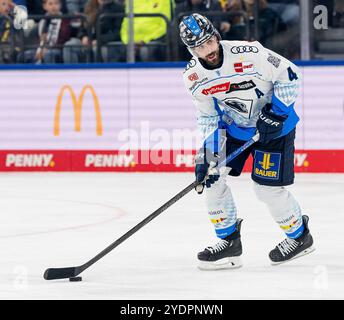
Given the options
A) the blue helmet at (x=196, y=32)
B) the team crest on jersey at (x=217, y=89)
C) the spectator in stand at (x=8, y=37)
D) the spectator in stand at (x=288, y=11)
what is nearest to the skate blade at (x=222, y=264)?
the team crest on jersey at (x=217, y=89)

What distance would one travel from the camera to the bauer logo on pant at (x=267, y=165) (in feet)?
19.6

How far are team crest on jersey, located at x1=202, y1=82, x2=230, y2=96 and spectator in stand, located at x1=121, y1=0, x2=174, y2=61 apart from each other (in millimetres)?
4990

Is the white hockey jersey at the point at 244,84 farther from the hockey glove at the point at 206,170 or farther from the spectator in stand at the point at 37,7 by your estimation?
the spectator in stand at the point at 37,7

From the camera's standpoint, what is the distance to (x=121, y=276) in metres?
5.80

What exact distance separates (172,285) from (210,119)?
0.94m

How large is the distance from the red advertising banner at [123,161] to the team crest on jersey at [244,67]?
469 cm

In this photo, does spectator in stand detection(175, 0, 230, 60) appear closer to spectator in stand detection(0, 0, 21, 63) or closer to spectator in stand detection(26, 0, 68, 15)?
spectator in stand detection(26, 0, 68, 15)

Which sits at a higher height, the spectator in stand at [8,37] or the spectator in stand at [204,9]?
the spectator in stand at [204,9]

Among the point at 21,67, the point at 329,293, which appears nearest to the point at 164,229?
the point at 329,293

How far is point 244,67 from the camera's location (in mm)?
5879

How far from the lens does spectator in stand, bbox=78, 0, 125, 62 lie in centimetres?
1096

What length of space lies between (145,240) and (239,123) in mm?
1235

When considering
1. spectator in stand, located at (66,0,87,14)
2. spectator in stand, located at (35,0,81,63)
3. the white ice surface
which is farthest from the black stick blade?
spectator in stand, located at (66,0,87,14)
